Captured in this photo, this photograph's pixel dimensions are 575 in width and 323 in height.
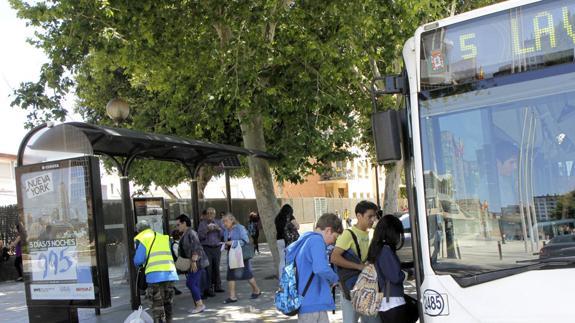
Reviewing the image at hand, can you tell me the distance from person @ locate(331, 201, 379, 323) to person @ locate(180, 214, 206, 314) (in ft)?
15.0

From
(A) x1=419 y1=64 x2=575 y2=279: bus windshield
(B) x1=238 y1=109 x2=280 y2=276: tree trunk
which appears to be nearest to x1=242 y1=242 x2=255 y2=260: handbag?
(B) x1=238 y1=109 x2=280 y2=276: tree trunk

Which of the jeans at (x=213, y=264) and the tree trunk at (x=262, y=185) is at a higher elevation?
the tree trunk at (x=262, y=185)

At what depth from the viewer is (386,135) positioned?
4430 mm

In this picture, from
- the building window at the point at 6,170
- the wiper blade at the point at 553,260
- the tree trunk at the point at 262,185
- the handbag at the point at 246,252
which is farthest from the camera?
the building window at the point at 6,170

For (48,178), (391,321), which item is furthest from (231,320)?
(391,321)

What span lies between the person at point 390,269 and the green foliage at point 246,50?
6.71m

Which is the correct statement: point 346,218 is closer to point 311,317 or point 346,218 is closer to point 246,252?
point 246,252

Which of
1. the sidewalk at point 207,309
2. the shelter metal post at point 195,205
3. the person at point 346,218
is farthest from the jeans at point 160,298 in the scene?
the person at point 346,218

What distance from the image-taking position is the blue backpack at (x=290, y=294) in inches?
214

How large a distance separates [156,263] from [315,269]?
362cm

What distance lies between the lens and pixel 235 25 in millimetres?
12516

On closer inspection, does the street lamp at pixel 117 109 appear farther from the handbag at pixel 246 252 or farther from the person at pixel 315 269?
the person at pixel 315 269

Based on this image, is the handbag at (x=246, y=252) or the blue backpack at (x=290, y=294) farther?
the handbag at (x=246, y=252)

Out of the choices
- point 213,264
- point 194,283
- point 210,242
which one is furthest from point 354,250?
point 213,264
